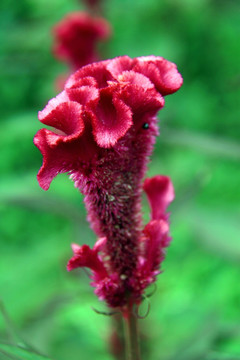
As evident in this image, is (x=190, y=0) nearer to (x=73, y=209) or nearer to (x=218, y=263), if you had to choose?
(x=218, y=263)

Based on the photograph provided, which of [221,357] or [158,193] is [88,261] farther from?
[221,357]

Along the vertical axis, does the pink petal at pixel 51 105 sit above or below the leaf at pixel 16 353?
above

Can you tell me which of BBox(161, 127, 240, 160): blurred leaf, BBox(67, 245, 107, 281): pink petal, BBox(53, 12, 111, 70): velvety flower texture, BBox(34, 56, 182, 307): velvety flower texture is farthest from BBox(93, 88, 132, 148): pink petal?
BBox(53, 12, 111, 70): velvety flower texture

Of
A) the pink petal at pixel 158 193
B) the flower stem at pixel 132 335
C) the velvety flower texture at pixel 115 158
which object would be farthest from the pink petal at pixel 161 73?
the flower stem at pixel 132 335

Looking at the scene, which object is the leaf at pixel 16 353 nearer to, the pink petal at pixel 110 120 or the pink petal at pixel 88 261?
the pink petal at pixel 88 261

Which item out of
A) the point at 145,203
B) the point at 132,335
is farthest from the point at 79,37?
the point at 132,335

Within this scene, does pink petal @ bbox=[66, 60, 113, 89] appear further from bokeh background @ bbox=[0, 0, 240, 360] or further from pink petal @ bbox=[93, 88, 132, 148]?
bokeh background @ bbox=[0, 0, 240, 360]

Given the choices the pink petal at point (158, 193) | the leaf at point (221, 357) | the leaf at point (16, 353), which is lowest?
Result: the leaf at point (221, 357)
